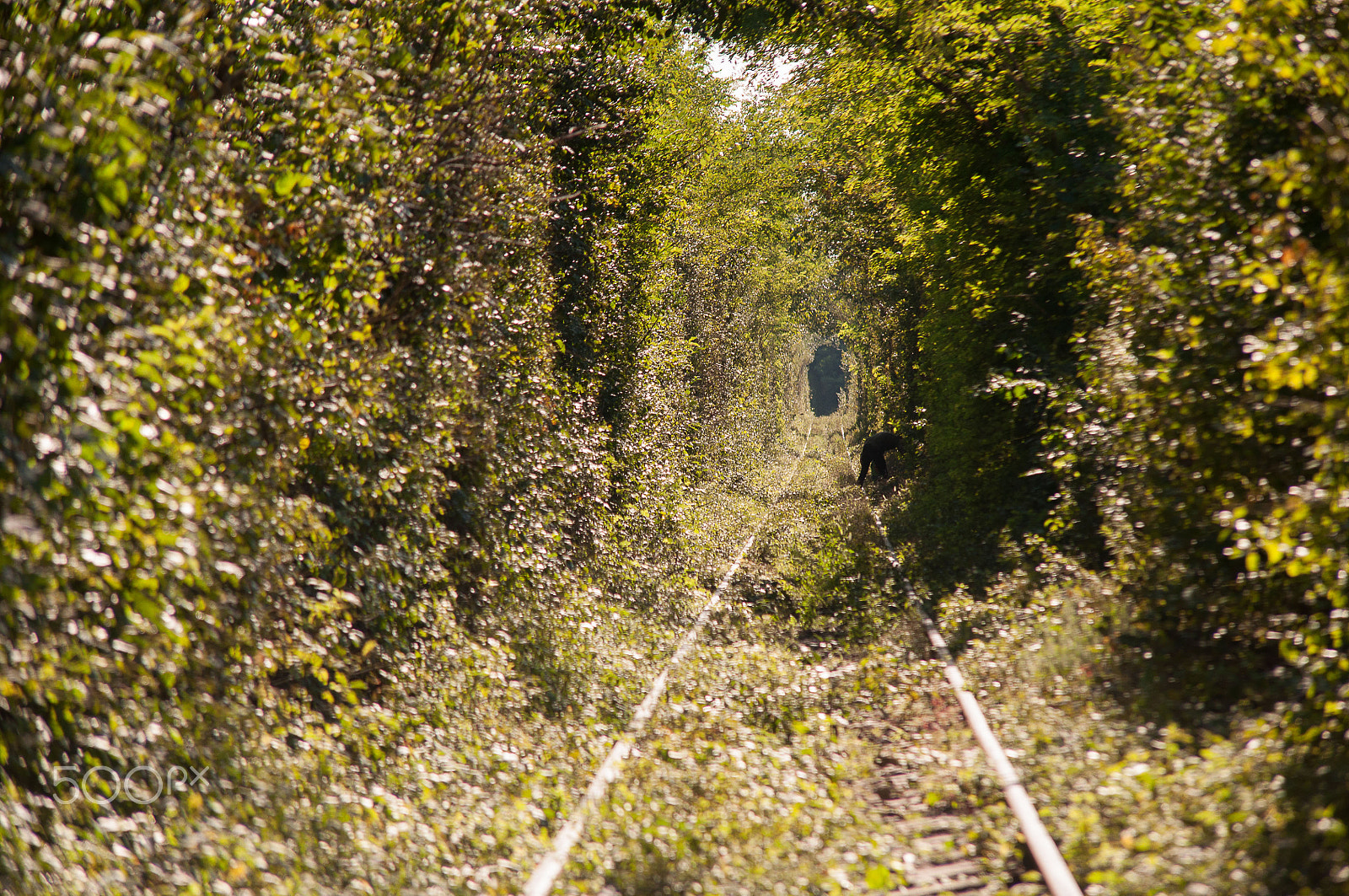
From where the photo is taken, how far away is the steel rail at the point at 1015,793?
405 centimetres

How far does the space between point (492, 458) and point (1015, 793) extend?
17.9 feet

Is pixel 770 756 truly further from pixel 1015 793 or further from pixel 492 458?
pixel 492 458

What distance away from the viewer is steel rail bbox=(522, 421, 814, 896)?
451 centimetres

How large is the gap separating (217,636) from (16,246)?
214cm

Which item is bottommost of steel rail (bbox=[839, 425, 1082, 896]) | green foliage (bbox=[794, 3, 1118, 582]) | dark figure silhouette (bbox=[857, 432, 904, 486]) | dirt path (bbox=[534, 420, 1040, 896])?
dirt path (bbox=[534, 420, 1040, 896])

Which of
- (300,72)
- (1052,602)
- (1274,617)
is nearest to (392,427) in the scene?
(300,72)

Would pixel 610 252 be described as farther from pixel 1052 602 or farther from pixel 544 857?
pixel 544 857

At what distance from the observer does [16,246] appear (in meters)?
3.16

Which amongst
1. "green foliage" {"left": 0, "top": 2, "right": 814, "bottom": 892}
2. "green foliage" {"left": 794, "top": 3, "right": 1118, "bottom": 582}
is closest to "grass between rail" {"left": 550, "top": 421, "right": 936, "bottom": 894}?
"green foliage" {"left": 0, "top": 2, "right": 814, "bottom": 892}

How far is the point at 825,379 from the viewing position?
356 feet

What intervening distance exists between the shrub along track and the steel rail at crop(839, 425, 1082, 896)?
146 mm

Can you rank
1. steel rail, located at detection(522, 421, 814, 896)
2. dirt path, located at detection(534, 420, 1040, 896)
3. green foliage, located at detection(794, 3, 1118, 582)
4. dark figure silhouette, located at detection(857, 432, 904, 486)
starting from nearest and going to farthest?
steel rail, located at detection(522, 421, 814, 896), dirt path, located at detection(534, 420, 1040, 896), green foliage, located at detection(794, 3, 1118, 582), dark figure silhouette, located at detection(857, 432, 904, 486)

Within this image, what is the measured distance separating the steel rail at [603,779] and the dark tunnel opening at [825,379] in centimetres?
9835

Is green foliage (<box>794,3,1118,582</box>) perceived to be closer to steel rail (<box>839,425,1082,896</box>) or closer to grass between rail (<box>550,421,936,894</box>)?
grass between rail (<box>550,421,936,894</box>)
